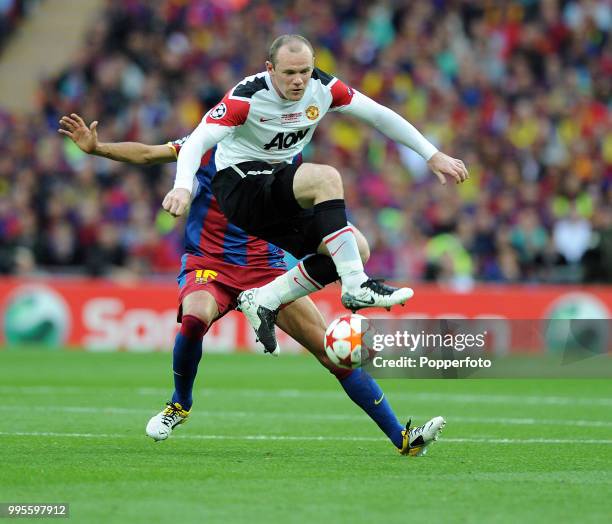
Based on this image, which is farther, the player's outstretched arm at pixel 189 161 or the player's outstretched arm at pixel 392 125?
the player's outstretched arm at pixel 392 125

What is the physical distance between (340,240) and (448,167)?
95 cm

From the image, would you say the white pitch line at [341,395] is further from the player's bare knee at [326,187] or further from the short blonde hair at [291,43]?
the short blonde hair at [291,43]

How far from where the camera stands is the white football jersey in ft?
27.3

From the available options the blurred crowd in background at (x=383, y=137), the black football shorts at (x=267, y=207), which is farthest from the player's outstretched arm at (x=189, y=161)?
the blurred crowd in background at (x=383, y=137)

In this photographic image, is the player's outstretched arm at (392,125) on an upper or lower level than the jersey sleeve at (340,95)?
lower

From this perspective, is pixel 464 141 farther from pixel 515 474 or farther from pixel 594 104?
pixel 515 474

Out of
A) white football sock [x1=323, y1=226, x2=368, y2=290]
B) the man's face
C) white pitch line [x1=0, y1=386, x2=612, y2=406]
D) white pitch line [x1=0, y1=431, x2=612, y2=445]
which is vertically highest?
the man's face

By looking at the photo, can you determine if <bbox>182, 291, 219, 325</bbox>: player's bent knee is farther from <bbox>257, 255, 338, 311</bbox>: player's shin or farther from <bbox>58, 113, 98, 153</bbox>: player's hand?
<bbox>58, 113, 98, 153</bbox>: player's hand

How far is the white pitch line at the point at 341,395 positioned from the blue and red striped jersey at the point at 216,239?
158 inches

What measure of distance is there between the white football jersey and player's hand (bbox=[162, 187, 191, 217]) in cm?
77

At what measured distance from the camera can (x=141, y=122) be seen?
22.3m

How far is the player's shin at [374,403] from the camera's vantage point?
8.62 m

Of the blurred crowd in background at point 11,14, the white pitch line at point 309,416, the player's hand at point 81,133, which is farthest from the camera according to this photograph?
the blurred crowd in background at point 11,14

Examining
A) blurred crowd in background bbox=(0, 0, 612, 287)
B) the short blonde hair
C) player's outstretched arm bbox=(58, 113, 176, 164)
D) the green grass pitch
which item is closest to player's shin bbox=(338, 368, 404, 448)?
the green grass pitch
